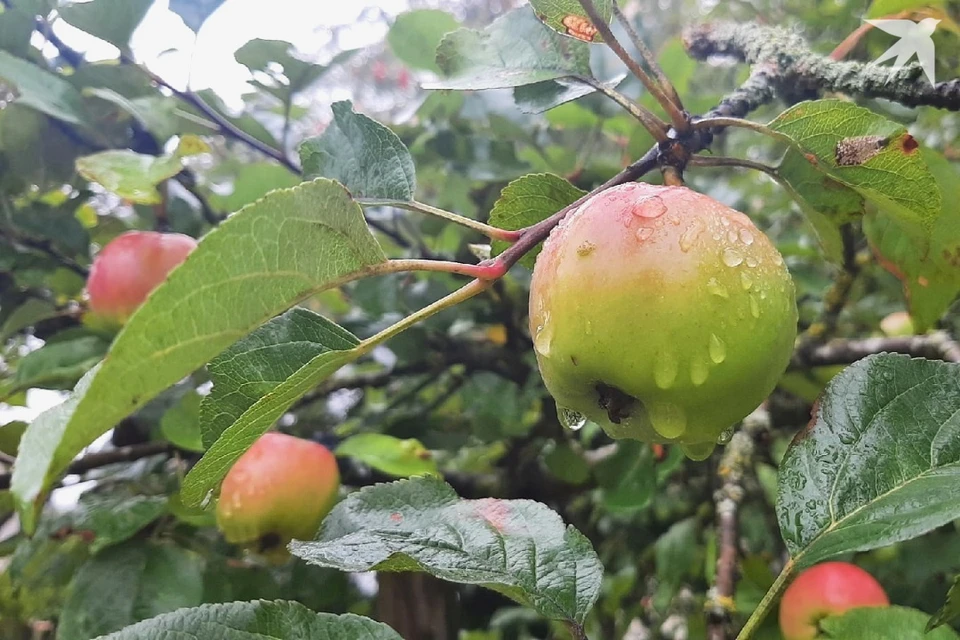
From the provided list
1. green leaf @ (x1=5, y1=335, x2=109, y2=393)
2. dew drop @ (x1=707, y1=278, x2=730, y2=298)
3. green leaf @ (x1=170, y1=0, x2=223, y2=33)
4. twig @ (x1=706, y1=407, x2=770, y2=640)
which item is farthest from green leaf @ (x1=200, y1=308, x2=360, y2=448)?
green leaf @ (x1=170, y1=0, x2=223, y2=33)

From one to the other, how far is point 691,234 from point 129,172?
0.59 metres

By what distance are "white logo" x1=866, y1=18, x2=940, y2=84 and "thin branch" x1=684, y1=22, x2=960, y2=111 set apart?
4 centimetres

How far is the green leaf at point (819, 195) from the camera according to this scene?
1.79 ft

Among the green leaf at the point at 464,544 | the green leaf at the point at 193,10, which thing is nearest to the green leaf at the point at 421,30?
the green leaf at the point at 193,10

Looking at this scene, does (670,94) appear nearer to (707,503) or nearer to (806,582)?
(806,582)

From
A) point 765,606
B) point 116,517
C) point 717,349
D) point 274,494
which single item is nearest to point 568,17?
point 717,349

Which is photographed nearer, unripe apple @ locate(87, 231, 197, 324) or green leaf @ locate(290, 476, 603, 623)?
green leaf @ locate(290, 476, 603, 623)

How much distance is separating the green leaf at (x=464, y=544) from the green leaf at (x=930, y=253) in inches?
14.5

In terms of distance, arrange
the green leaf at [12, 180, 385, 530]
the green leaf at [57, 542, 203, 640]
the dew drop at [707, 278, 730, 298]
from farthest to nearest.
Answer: the green leaf at [57, 542, 203, 640] → the dew drop at [707, 278, 730, 298] → the green leaf at [12, 180, 385, 530]

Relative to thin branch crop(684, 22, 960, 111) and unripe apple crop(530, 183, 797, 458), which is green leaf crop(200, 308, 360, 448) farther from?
thin branch crop(684, 22, 960, 111)

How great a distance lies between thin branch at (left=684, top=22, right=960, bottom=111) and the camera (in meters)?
0.54

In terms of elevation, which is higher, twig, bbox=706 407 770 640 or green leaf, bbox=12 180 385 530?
green leaf, bbox=12 180 385 530

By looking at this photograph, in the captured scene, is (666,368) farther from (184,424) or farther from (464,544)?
(184,424)

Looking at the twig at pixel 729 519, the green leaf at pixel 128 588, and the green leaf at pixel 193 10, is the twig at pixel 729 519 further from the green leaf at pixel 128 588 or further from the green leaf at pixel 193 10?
the green leaf at pixel 193 10
